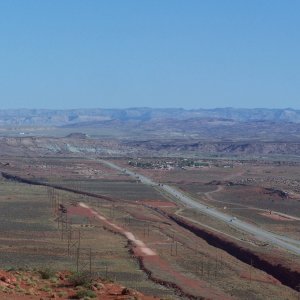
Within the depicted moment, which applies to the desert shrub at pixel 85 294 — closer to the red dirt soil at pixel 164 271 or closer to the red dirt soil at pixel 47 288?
the red dirt soil at pixel 47 288

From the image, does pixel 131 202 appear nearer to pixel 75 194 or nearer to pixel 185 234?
pixel 75 194

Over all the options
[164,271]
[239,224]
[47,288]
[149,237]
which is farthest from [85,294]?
[239,224]

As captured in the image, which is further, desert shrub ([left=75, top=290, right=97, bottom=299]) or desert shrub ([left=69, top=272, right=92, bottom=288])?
desert shrub ([left=69, top=272, right=92, bottom=288])

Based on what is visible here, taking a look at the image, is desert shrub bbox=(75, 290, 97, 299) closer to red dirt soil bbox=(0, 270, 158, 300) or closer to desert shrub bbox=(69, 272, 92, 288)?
red dirt soil bbox=(0, 270, 158, 300)

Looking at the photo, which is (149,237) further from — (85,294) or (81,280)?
(85,294)

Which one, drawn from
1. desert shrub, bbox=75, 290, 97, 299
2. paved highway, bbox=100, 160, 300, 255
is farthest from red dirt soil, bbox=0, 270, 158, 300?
paved highway, bbox=100, 160, 300, 255

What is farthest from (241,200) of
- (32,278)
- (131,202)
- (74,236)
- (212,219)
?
(32,278)

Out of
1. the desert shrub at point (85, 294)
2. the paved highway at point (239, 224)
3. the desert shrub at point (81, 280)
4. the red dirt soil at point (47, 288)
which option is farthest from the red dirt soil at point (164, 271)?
the paved highway at point (239, 224)

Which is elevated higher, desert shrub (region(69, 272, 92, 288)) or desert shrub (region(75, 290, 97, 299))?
desert shrub (region(75, 290, 97, 299))
